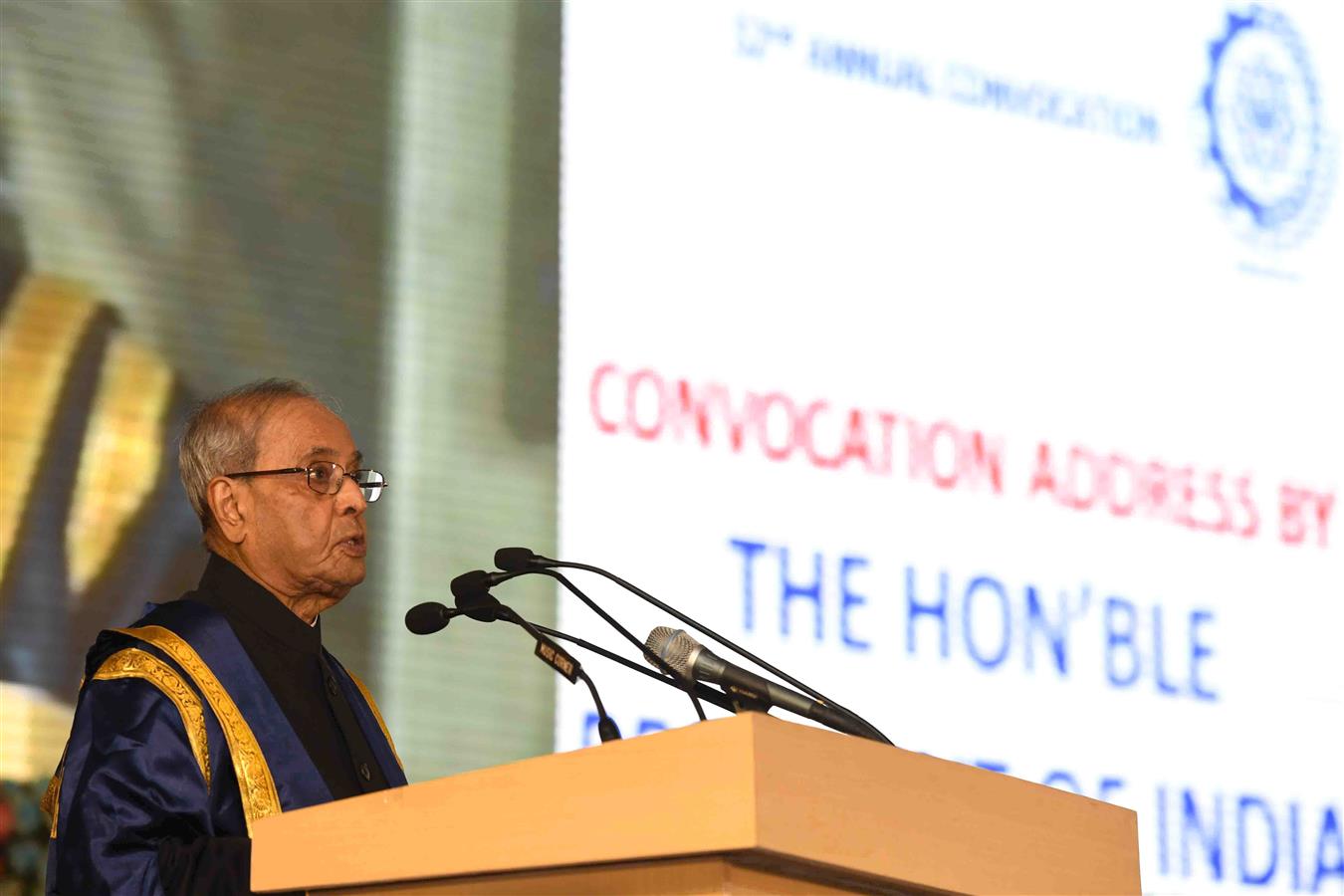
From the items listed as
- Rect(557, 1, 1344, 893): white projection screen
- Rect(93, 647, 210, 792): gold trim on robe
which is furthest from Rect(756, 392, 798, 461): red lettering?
Rect(93, 647, 210, 792): gold trim on robe

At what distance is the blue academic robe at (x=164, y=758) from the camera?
224cm

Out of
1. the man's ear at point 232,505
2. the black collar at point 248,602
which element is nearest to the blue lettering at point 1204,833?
the black collar at point 248,602

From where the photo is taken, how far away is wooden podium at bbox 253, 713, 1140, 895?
154 cm

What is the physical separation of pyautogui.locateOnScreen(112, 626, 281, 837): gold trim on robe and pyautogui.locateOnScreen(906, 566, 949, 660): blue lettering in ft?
6.28

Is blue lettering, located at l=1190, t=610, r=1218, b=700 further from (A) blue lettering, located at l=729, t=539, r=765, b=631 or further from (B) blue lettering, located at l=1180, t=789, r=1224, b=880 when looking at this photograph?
(A) blue lettering, located at l=729, t=539, r=765, b=631

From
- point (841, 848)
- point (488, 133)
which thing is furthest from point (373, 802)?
point (488, 133)

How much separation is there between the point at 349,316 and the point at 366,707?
1.19 m

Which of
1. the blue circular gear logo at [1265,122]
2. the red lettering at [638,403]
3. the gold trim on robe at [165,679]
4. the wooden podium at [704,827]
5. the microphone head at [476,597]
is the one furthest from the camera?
the blue circular gear logo at [1265,122]

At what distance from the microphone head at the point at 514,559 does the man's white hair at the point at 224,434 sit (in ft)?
1.73

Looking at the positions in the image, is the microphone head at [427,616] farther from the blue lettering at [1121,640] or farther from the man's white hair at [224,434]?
the blue lettering at [1121,640]

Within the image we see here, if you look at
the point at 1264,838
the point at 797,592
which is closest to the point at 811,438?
the point at 797,592

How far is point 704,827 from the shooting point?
1531mm

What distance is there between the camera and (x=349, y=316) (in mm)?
3830

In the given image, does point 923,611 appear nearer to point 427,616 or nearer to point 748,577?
point 748,577
